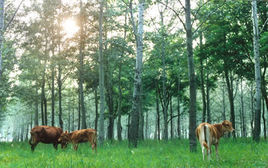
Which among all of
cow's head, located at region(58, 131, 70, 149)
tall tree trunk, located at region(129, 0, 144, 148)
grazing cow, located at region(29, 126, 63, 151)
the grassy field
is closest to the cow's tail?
the grassy field

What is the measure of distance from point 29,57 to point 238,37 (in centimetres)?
1748

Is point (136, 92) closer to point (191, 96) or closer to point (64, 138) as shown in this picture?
point (191, 96)

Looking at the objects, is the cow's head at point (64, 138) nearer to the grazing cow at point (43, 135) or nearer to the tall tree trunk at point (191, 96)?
the grazing cow at point (43, 135)

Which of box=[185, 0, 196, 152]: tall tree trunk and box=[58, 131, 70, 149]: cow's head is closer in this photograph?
box=[185, 0, 196, 152]: tall tree trunk

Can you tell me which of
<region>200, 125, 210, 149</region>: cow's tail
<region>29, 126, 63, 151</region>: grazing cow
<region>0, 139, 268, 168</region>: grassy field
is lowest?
<region>0, 139, 268, 168</region>: grassy field

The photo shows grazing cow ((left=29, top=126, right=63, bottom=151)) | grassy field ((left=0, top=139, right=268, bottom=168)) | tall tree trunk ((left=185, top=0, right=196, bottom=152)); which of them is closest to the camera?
grassy field ((left=0, top=139, right=268, bottom=168))

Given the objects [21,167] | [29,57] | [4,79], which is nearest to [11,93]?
[4,79]

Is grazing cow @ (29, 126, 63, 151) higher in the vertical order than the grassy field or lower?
higher

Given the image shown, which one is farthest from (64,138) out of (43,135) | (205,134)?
(205,134)

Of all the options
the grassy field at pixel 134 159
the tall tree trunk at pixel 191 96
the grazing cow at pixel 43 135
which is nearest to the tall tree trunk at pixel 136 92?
the grassy field at pixel 134 159

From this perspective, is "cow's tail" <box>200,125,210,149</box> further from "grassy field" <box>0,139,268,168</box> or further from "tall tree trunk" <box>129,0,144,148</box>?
"tall tree trunk" <box>129,0,144,148</box>

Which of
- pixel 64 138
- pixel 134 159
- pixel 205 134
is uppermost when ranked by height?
pixel 205 134

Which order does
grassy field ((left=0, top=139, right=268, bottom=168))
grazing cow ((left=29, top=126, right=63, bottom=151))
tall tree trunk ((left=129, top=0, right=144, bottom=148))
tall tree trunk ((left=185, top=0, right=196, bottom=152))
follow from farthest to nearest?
tall tree trunk ((left=129, top=0, right=144, bottom=148)), grazing cow ((left=29, top=126, right=63, bottom=151)), tall tree trunk ((left=185, top=0, right=196, bottom=152)), grassy field ((left=0, top=139, right=268, bottom=168))

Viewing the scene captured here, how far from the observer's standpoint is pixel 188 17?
11.2m
